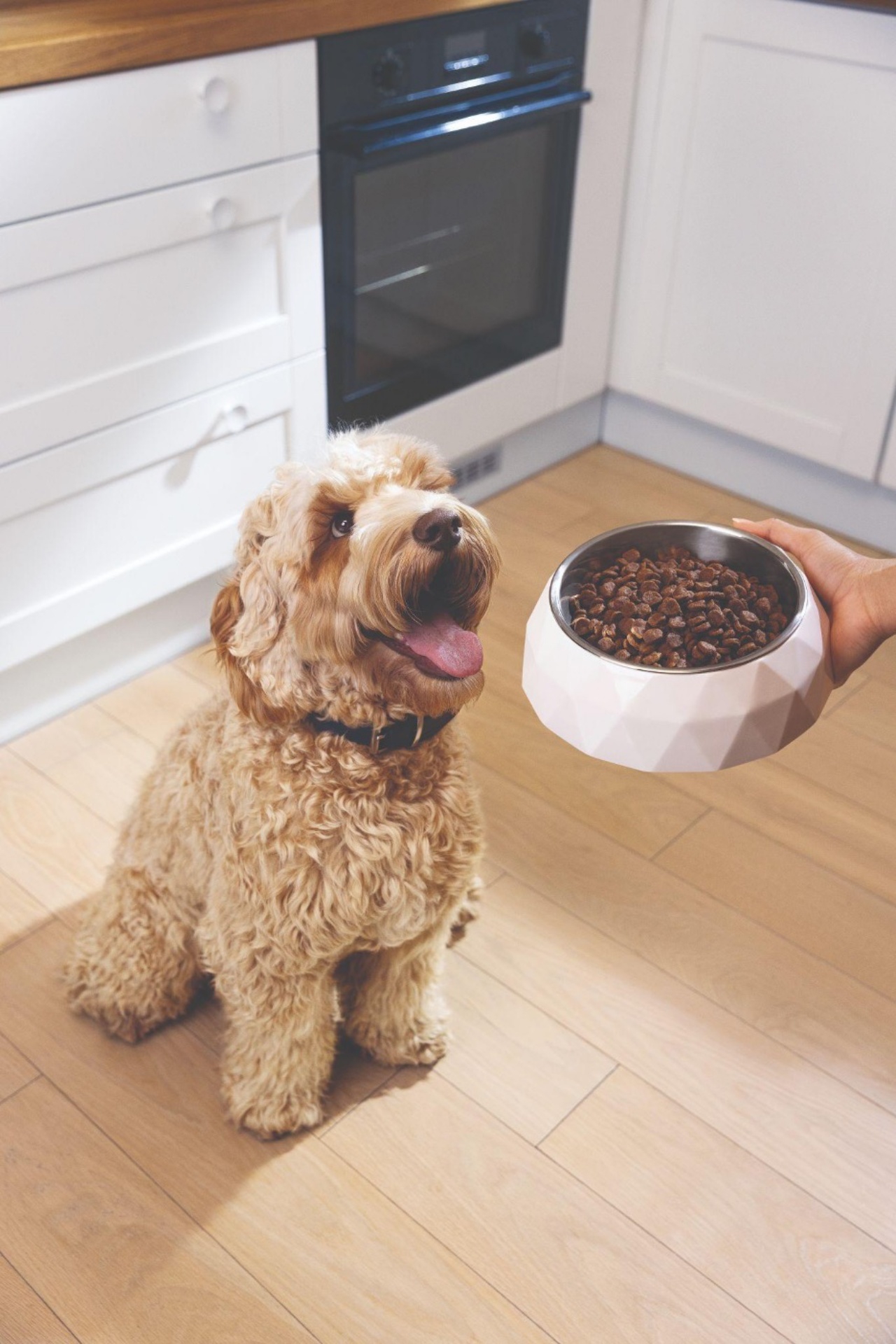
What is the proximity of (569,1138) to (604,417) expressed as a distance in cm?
183

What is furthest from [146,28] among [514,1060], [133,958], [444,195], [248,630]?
[514,1060]

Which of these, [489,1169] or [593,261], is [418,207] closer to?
[593,261]

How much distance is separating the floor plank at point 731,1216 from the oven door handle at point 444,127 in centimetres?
139

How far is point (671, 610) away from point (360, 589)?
277 mm

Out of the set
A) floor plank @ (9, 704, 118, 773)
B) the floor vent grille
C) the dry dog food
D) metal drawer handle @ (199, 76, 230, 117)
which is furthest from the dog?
the floor vent grille

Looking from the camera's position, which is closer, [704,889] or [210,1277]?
[210,1277]

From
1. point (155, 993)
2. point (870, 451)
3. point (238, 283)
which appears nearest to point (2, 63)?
point (238, 283)

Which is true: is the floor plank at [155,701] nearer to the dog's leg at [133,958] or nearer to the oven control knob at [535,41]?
the dog's leg at [133,958]

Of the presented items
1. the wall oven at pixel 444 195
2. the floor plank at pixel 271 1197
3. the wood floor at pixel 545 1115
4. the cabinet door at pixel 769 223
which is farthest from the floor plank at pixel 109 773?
the cabinet door at pixel 769 223

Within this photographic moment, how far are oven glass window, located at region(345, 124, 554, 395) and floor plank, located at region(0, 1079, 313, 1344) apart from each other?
1.31 m

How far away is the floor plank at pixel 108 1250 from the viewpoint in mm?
1334

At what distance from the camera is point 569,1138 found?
59.9 inches

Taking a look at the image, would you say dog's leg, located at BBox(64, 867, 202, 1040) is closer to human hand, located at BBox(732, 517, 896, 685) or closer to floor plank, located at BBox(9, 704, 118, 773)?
floor plank, located at BBox(9, 704, 118, 773)

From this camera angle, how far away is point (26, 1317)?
1336 mm
